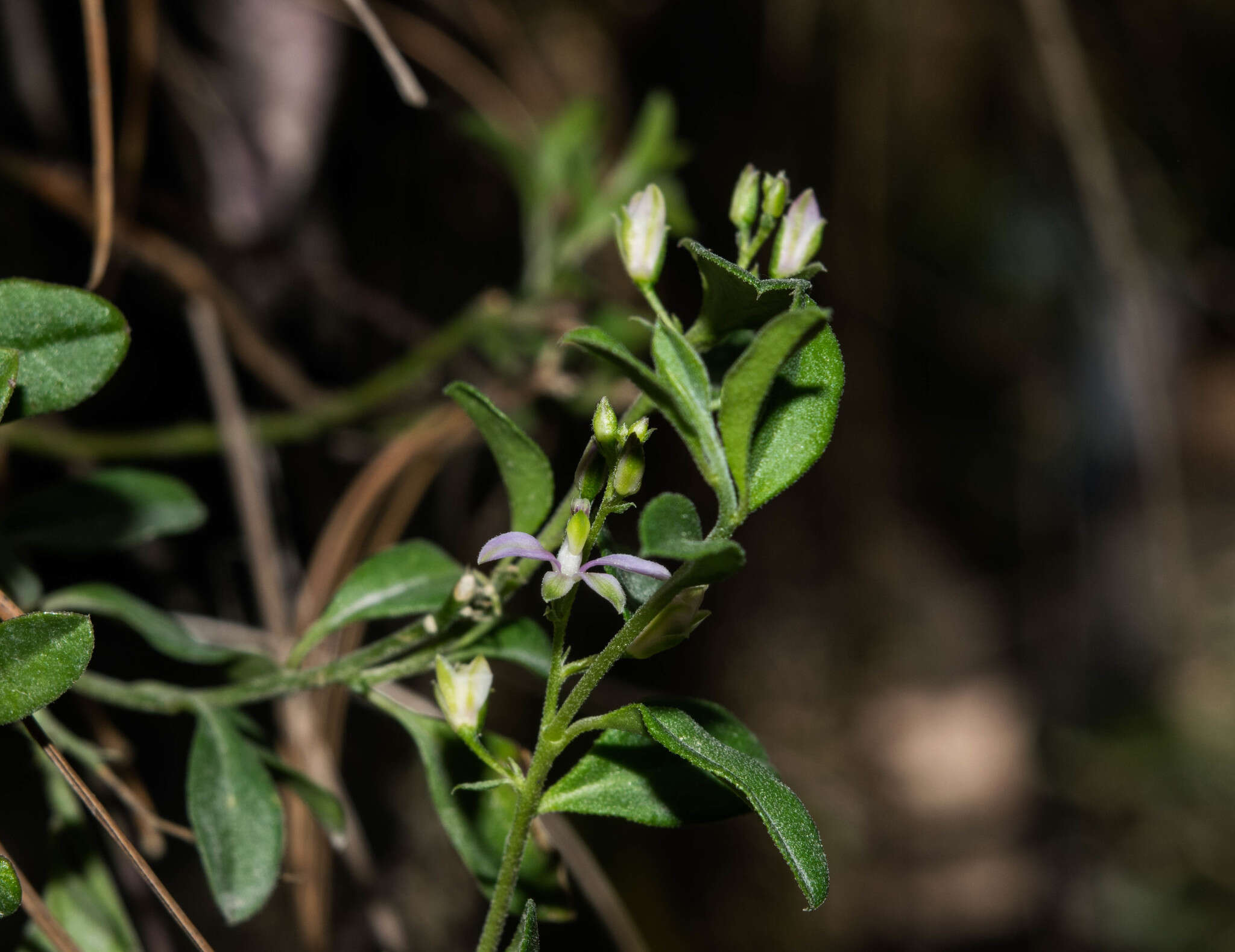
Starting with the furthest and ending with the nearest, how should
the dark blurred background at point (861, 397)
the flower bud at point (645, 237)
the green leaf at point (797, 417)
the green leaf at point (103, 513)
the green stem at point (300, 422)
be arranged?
1. the dark blurred background at point (861, 397)
2. the green stem at point (300, 422)
3. the green leaf at point (103, 513)
4. the flower bud at point (645, 237)
5. the green leaf at point (797, 417)

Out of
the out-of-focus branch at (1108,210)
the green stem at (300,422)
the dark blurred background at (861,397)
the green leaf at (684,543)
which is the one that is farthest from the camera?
the out-of-focus branch at (1108,210)

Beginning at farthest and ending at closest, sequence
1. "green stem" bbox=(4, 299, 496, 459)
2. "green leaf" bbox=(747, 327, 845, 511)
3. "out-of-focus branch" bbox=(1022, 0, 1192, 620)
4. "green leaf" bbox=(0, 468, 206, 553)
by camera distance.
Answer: "out-of-focus branch" bbox=(1022, 0, 1192, 620) < "green stem" bbox=(4, 299, 496, 459) < "green leaf" bbox=(0, 468, 206, 553) < "green leaf" bbox=(747, 327, 845, 511)

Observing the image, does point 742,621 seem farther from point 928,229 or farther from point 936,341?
point 928,229

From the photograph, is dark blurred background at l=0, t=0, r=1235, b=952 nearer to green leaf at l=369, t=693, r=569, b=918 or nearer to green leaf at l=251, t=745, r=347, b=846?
green leaf at l=251, t=745, r=347, b=846

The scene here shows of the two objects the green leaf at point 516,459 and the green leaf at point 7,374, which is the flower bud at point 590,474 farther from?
the green leaf at point 7,374

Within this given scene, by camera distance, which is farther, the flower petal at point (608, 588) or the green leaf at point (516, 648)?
the green leaf at point (516, 648)

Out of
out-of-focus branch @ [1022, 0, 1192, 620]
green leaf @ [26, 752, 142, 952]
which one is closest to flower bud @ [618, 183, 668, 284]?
green leaf @ [26, 752, 142, 952]

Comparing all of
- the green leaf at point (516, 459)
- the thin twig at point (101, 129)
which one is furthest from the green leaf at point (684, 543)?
the thin twig at point (101, 129)
